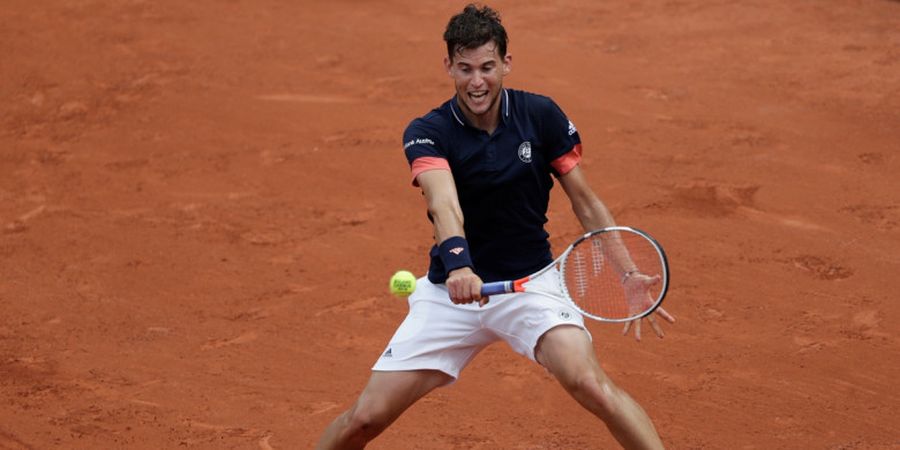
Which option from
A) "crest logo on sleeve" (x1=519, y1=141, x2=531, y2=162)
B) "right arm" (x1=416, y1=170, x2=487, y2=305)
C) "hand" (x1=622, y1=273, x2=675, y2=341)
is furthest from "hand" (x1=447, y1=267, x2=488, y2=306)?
"hand" (x1=622, y1=273, x2=675, y2=341)

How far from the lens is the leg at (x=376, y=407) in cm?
576

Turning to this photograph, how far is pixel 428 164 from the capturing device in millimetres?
5758

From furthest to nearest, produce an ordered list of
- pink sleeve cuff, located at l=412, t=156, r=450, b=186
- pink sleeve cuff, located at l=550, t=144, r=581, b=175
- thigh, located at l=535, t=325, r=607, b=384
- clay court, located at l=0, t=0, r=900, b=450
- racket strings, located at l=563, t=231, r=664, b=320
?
1. clay court, located at l=0, t=0, r=900, b=450
2. pink sleeve cuff, located at l=550, t=144, r=581, b=175
3. racket strings, located at l=563, t=231, r=664, b=320
4. pink sleeve cuff, located at l=412, t=156, r=450, b=186
5. thigh, located at l=535, t=325, r=607, b=384

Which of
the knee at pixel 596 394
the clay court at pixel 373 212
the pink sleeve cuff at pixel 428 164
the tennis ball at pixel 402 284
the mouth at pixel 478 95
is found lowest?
the clay court at pixel 373 212

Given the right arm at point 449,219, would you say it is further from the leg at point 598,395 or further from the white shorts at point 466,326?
the leg at point 598,395

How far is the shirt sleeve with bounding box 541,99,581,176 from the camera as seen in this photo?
5.95 metres

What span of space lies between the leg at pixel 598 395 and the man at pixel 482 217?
0.04 ft

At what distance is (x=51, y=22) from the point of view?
48.4ft

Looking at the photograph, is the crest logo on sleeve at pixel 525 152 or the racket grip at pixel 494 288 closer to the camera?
the racket grip at pixel 494 288

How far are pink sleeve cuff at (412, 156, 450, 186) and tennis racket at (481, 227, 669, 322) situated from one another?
0.59m

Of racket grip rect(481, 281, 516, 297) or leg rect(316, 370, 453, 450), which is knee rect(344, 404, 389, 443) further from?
racket grip rect(481, 281, 516, 297)

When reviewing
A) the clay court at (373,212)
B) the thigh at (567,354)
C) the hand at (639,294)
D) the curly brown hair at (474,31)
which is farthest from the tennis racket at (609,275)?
the clay court at (373,212)

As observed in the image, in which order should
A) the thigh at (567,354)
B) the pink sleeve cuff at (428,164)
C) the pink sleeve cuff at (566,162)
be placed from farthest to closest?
the pink sleeve cuff at (566,162) < the pink sleeve cuff at (428,164) < the thigh at (567,354)

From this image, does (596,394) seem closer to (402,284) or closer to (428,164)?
(402,284)
